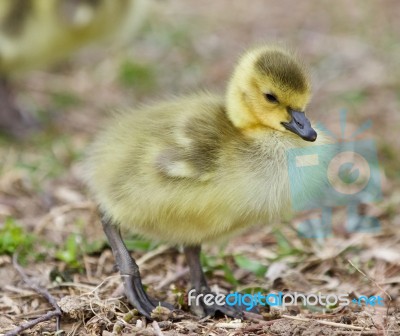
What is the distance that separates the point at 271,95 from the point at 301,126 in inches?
4.3

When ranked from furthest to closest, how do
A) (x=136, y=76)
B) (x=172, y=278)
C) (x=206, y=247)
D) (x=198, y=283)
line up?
(x=136, y=76) < (x=206, y=247) < (x=172, y=278) < (x=198, y=283)

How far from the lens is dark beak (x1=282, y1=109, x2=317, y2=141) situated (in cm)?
188

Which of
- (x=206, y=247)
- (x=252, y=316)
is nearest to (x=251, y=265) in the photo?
(x=206, y=247)

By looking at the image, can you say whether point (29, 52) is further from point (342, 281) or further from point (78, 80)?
point (342, 281)

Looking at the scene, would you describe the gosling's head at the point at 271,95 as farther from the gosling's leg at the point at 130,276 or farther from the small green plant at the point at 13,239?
the small green plant at the point at 13,239

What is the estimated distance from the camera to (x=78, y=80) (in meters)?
4.57

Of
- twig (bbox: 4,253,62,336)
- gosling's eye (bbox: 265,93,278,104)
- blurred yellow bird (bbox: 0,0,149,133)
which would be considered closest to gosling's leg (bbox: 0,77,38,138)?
blurred yellow bird (bbox: 0,0,149,133)

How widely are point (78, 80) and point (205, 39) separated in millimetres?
958

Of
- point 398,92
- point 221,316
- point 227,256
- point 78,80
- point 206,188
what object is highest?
point 78,80

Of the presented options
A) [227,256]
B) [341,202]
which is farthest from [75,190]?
[341,202]
